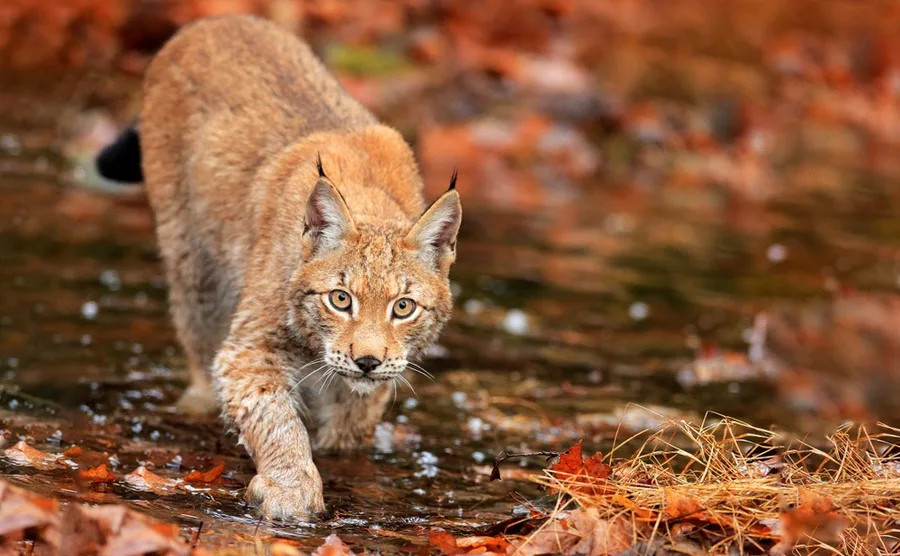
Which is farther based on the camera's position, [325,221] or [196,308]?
[196,308]

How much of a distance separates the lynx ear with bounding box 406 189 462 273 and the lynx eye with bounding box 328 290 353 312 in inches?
14.9

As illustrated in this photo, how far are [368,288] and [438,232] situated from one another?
17.1 inches

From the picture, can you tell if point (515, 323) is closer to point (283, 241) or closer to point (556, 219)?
point (283, 241)

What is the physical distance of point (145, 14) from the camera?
1399cm

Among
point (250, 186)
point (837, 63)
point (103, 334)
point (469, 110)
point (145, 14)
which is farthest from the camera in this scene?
point (837, 63)

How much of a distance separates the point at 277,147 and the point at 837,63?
1672cm

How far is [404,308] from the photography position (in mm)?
5141

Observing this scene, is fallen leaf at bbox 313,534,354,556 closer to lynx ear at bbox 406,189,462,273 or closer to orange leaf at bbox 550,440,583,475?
orange leaf at bbox 550,440,583,475

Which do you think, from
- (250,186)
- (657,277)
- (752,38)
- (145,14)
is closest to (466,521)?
(250,186)

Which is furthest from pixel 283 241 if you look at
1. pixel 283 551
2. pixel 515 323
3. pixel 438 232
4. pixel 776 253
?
pixel 776 253

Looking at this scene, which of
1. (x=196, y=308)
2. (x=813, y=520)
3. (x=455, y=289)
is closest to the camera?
(x=813, y=520)

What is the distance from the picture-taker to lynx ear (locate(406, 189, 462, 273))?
5.16 metres

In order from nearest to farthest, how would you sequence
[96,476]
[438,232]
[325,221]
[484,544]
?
1. [484,544]
2. [96,476]
3. [325,221]
4. [438,232]

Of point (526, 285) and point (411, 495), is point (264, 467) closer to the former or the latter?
point (411, 495)
